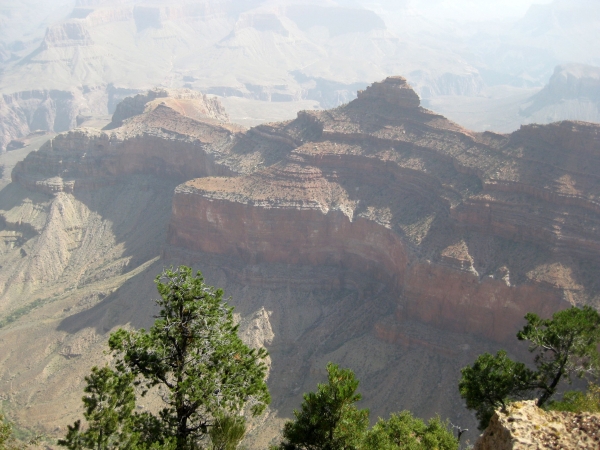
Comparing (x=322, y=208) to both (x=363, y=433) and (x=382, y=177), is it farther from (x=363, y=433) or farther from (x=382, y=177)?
(x=363, y=433)

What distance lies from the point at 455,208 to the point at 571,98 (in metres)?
139

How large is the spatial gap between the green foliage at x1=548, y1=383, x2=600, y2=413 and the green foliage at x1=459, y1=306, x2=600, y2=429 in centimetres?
15

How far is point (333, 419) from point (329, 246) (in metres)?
36.3

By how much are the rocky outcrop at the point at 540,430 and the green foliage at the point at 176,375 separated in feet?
25.5

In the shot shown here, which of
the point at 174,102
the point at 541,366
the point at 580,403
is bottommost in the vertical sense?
the point at 174,102

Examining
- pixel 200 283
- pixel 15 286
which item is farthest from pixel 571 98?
pixel 200 283

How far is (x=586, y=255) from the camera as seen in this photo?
40094 mm

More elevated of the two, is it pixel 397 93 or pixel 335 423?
pixel 397 93

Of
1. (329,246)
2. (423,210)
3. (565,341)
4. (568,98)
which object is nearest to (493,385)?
(565,341)

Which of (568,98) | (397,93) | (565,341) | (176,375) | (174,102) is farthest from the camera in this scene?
(568,98)

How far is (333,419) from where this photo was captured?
1755cm

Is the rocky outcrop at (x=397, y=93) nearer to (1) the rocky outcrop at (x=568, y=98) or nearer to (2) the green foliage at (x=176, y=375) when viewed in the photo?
(2) the green foliage at (x=176, y=375)

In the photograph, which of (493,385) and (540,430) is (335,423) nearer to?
(540,430)

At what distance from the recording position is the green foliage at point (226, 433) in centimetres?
1631
